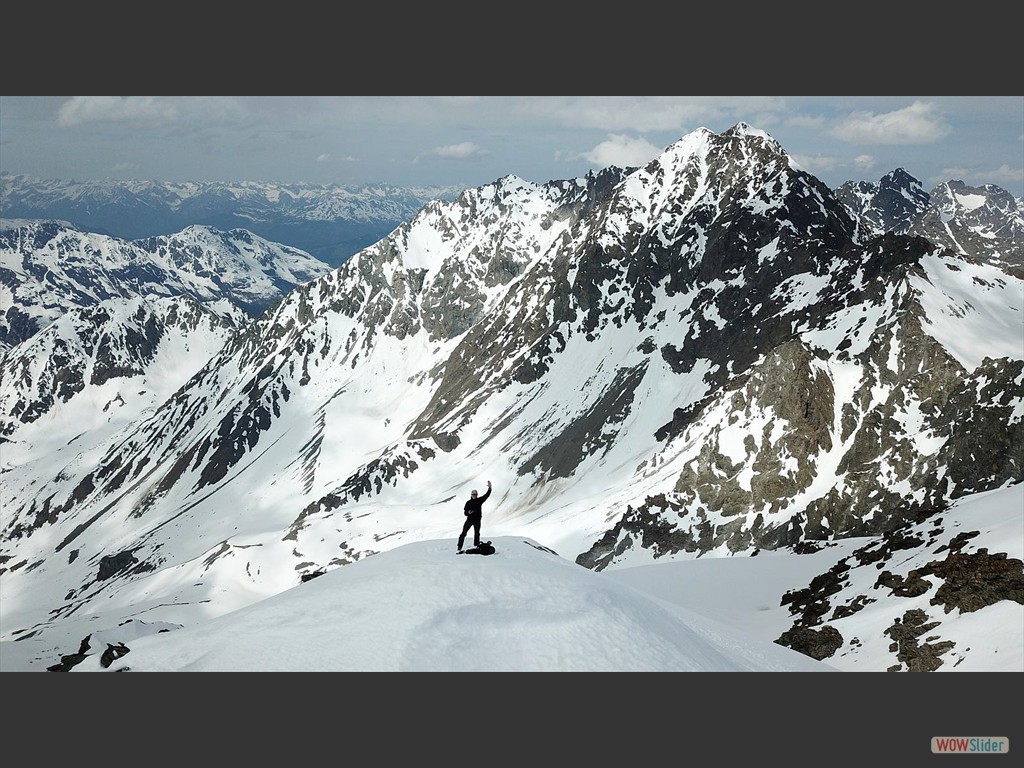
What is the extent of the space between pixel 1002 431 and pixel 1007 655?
191 feet

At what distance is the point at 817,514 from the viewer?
92938 millimetres

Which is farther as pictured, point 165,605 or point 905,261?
point 165,605

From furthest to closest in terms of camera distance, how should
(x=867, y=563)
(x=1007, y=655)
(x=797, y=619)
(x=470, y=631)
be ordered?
(x=867, y=563)
(x=797, y=619)
(x=1007, y=655)
(x=470, y=631)

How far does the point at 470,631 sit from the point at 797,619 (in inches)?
1725

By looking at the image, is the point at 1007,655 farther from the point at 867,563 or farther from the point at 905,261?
the point at 905,261

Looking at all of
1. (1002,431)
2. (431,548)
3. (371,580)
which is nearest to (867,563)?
(1002,431)

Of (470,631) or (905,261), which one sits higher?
(905,261)

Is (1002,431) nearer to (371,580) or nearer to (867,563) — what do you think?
(867,563)
